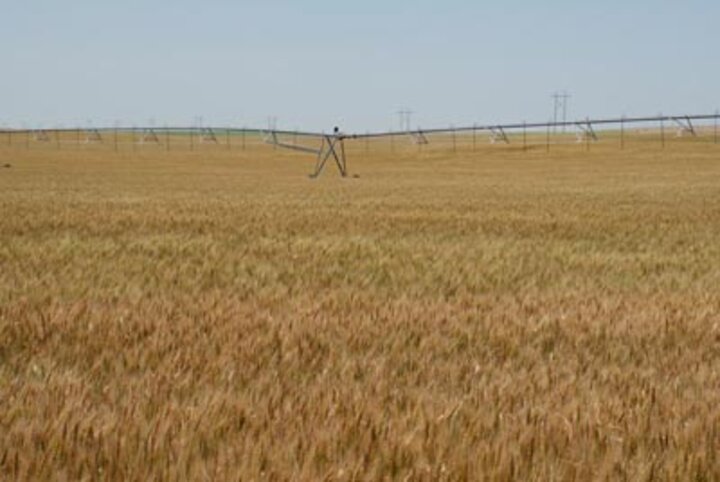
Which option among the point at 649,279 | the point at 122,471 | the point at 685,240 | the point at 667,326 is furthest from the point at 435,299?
the point at 685,240

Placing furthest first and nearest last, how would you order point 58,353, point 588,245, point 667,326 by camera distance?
point 588,245
point 667,326
point 58,353

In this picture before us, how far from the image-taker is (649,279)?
8164mm

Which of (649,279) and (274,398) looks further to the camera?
(649,279)

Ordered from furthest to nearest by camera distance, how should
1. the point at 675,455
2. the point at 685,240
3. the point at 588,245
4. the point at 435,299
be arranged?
the point at 685,240
the point at 588,245
the point at 435,299
the point at 675,455

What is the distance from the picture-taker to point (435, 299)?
6.65m

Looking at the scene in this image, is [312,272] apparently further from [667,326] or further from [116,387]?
[116,387]

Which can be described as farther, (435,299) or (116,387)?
(435,299)

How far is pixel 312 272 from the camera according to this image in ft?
27.0

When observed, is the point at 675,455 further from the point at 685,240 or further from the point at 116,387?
the point at 685,240

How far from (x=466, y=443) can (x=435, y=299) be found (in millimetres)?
3820

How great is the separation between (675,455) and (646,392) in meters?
0.88

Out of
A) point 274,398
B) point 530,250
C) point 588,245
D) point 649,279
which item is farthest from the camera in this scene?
point 588,245

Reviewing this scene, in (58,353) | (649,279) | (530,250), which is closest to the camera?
(58,353)

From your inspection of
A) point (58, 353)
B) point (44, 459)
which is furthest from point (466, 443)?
point (58, 353)
